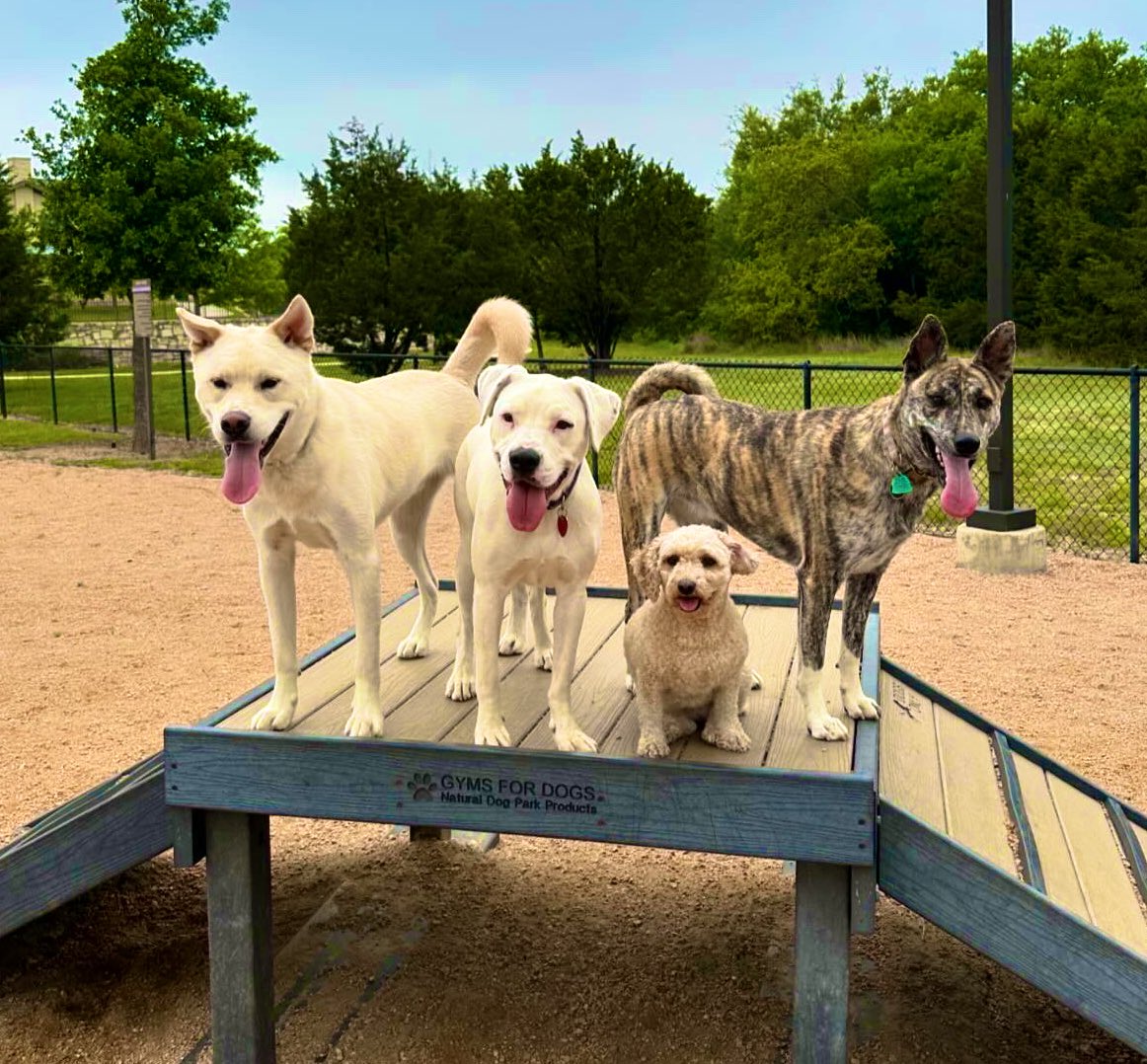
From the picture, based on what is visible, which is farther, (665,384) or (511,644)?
(511,644)

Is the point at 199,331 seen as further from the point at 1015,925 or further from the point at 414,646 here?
the point at 1015,925

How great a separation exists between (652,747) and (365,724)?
87cm

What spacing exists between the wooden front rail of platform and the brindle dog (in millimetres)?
470

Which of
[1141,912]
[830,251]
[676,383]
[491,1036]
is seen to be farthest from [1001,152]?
[830,251]

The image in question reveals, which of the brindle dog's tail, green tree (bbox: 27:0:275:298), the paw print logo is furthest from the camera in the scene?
green tree (bbox: 27:0:275:298)

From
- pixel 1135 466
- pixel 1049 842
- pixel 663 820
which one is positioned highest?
pixel 1135 466

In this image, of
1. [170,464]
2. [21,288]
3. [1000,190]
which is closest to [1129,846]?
[1000,190]

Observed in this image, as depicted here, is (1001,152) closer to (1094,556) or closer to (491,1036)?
(1094,556)

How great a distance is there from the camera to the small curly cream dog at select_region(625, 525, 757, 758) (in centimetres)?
345

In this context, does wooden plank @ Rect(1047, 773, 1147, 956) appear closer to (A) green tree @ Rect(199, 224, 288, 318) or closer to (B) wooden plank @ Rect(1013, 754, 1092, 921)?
(B) wooden plank @ Rect(1013, 754, 1092, 921)

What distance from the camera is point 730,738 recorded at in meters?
3.70

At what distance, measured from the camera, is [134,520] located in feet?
43.6

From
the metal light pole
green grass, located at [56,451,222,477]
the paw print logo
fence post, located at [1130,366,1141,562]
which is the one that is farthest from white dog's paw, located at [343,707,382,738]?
green grass, located at [56,451,222,477]

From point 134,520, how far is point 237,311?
70.6 metres
